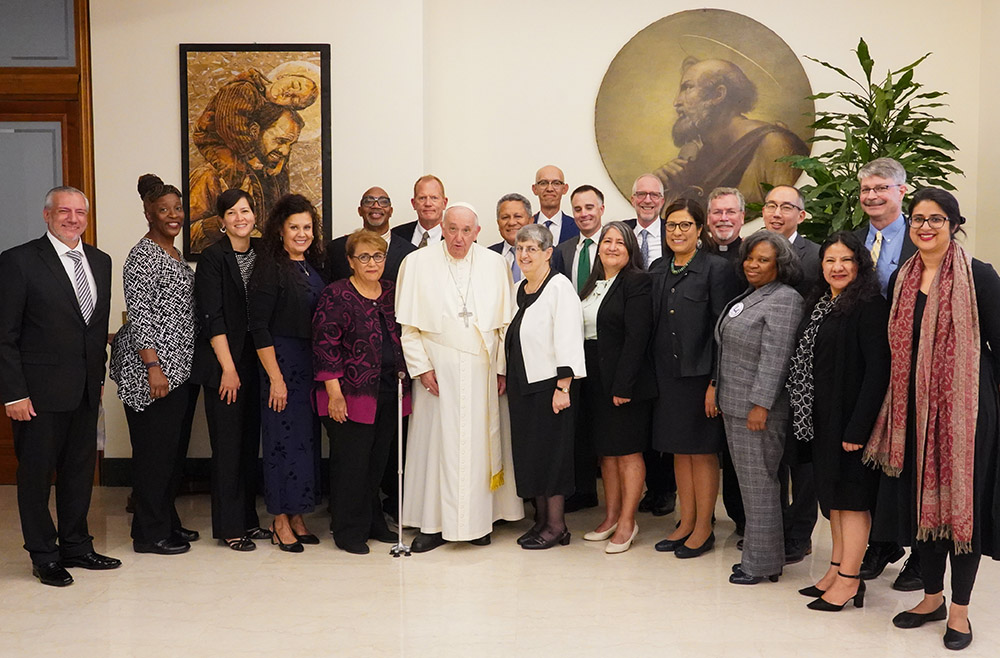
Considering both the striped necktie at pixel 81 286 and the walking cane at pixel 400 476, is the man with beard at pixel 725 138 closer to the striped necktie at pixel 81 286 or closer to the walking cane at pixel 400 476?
the walking cane at pixel 400 476

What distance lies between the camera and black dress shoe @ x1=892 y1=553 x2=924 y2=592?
4.21m

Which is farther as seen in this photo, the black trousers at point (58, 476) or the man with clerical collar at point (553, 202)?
the man with clerical collar at point (553, 202)

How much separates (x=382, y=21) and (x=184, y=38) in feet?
4.18

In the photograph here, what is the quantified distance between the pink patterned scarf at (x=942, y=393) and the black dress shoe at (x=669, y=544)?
1.44 meters

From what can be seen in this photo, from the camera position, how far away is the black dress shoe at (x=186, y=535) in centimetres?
490

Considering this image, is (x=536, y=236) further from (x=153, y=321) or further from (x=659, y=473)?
(x=153, y=321)

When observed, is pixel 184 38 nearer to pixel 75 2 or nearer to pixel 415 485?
pixel 75 2

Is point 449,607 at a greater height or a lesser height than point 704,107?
lesser

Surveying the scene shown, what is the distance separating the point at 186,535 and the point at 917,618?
3.51 metres

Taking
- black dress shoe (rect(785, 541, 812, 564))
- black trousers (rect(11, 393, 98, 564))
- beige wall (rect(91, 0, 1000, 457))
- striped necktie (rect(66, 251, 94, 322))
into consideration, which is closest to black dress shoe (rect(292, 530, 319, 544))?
black trousers (rect(11, 393, 98, 564))

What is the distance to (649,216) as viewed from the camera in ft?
17.5

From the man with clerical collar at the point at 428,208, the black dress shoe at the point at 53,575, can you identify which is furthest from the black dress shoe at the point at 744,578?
the black dress shoe at the point at 53,575

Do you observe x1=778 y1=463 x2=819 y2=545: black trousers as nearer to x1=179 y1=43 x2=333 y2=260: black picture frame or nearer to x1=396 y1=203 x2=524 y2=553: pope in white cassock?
x1=396 y1=203 x2=524 y2=553: pope in white cassock

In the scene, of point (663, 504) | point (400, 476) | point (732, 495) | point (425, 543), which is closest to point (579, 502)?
point (663, 504)
